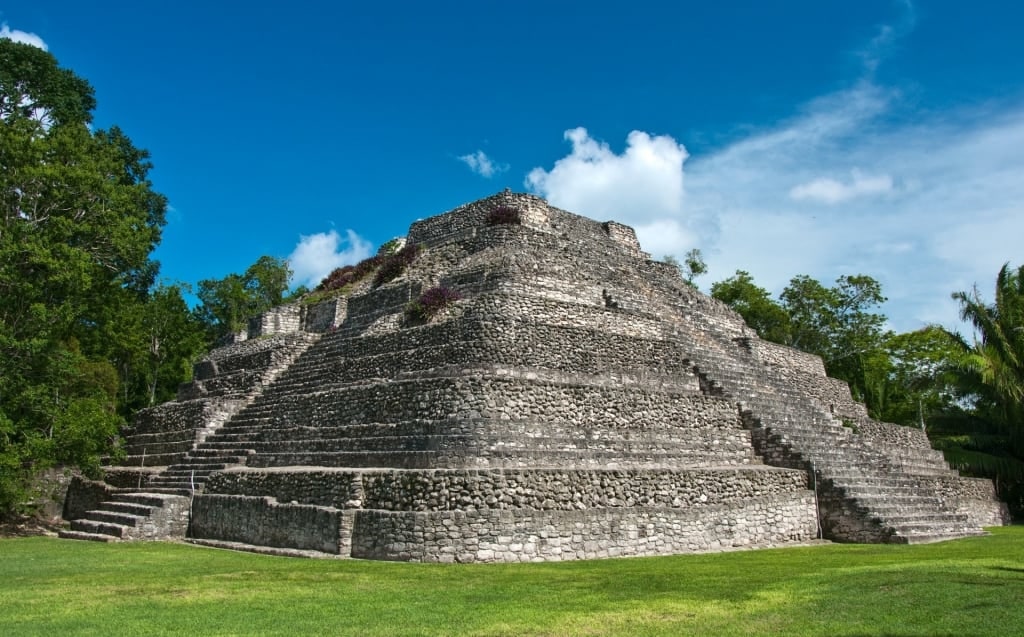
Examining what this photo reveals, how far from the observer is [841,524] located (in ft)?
56.2

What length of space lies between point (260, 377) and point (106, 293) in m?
7.69

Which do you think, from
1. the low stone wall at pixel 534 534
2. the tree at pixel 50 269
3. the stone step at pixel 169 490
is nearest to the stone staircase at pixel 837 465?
the low stone wall at pixel 534 534

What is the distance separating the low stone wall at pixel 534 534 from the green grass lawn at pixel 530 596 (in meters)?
0.53

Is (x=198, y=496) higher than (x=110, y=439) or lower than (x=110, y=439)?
lower

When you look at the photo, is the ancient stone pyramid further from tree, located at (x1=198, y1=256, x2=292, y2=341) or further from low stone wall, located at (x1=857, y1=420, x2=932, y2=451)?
tree, located at (x1=198, y1=256, x2=292, y2=341)

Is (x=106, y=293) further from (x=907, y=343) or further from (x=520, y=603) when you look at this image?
(x=907, y=343)

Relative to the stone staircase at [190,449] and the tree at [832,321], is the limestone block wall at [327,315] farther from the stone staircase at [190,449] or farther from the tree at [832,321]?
the tree at [832,321]

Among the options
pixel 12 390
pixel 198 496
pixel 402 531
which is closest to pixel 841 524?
pixel 402 531

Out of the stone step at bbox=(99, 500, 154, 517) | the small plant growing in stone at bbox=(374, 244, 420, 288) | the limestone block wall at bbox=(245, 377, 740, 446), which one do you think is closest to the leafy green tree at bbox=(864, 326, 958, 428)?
the limestone block wall at bbox=(245, 377, 740, 446)

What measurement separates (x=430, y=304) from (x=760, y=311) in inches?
1089

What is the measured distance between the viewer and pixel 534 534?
44.0 feet

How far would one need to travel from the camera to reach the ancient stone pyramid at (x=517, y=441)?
14109mm

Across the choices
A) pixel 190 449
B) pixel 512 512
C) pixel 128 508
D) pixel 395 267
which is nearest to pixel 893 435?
pixel 512 512

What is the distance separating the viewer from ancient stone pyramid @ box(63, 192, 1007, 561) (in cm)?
1411
